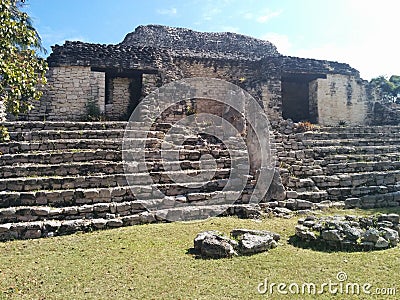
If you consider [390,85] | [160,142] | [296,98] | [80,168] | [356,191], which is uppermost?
[390,85]

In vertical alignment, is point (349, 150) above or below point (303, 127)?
below

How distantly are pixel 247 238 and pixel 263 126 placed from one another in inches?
209

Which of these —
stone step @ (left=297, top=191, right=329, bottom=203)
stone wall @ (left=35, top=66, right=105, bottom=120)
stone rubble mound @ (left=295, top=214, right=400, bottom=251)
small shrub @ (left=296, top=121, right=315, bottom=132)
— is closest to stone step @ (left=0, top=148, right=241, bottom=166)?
stone step @ (left=297, top=191, right=329, bottom=203)

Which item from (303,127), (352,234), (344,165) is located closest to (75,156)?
(352,234)

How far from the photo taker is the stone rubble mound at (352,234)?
5.54 meters

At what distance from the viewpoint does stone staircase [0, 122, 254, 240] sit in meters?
7.04

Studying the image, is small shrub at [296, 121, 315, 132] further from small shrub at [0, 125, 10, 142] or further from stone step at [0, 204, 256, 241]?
small shrub at [0, 125, 10, 142]

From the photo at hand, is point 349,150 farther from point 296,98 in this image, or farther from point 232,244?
point 296,98

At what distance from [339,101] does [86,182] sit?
46.8ft

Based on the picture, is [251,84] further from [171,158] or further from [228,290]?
[228,290]

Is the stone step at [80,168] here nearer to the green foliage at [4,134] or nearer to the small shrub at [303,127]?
the green foliage at [4,134]

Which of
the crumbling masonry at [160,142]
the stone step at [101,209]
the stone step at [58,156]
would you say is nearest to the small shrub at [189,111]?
the crumbling masonry at [160,142]

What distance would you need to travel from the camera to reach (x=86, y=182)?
7.94 metres

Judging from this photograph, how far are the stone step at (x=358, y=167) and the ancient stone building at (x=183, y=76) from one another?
624 centimetres
